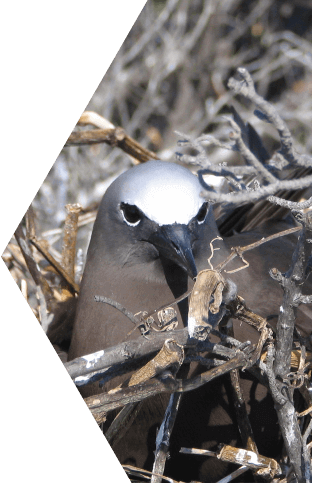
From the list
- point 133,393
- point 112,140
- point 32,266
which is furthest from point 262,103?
point 112,140

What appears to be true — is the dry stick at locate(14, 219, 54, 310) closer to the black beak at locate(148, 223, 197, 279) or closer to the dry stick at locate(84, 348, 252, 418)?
the black beak at locate(148, 223, 197, 279)

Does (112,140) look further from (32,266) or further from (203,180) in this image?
(203,180)

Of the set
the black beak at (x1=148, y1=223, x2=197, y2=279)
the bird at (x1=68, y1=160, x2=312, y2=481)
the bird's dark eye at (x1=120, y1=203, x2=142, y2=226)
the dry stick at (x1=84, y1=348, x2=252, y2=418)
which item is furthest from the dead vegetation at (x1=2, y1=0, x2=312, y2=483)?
the bird's dark eye at (x1=120, y1=203, x2=142, y2=226)

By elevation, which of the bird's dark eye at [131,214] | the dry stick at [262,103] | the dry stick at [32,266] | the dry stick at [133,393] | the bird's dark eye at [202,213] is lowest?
the dry stick at [32,266]

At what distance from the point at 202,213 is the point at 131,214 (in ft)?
0.99

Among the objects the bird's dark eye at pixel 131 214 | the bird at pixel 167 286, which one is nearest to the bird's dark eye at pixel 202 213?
the bird at pixel 167 286

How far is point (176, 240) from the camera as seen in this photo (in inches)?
87.9

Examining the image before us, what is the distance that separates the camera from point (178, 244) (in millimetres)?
2223

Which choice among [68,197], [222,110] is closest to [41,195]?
[68,197]

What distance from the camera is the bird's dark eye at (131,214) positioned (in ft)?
8.02

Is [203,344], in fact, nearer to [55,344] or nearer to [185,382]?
[185,382]

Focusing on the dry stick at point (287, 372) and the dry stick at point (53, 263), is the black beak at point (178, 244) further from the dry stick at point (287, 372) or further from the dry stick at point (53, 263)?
the dry stick at point (53, 263)

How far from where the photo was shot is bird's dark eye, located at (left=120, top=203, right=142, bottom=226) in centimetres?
244

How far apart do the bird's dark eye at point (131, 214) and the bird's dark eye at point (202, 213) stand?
0.78ft
